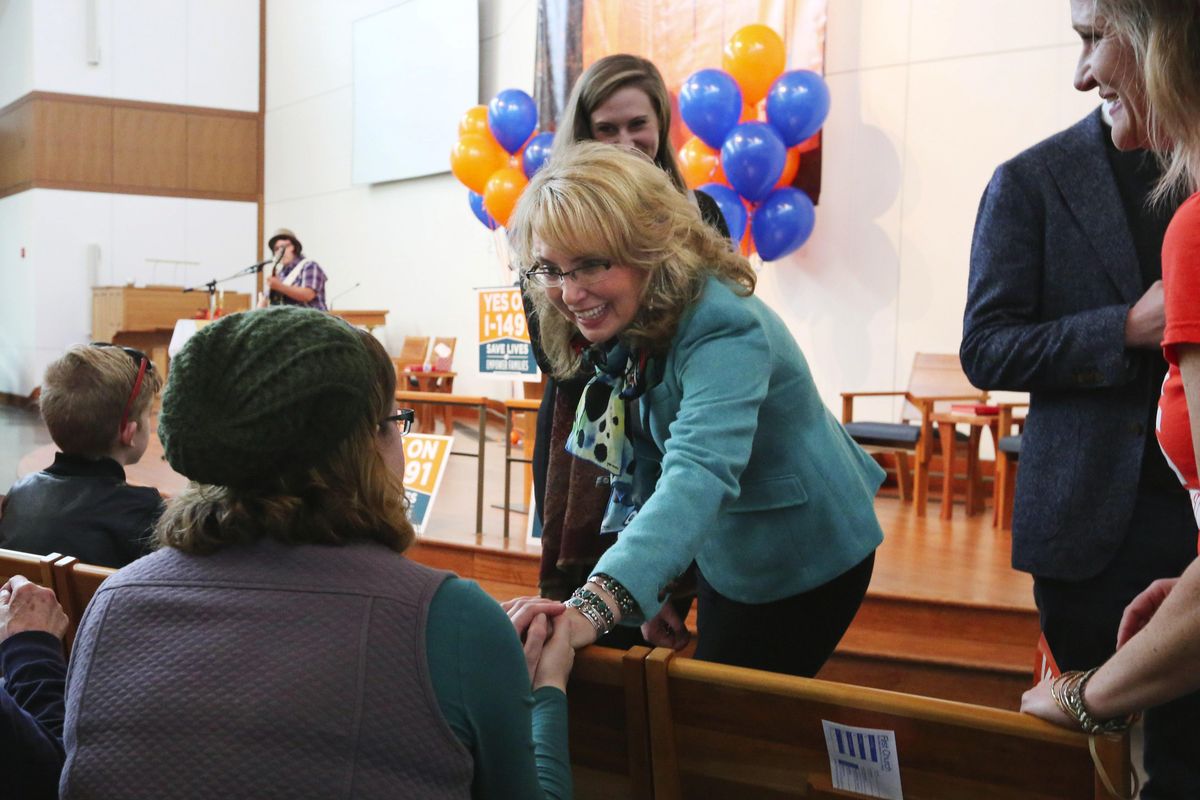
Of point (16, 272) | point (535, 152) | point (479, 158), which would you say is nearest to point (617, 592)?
point (535, 152)

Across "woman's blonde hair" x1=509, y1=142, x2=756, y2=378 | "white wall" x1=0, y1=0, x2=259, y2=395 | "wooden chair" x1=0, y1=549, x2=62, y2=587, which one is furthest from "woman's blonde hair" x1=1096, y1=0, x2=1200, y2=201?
"white wall" x1=0, y1=0, x2=259, y2=395

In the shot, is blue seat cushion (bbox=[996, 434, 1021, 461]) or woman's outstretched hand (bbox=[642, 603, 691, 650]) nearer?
woman's outstretched hand (bbox=[642, 603, 691, 650])

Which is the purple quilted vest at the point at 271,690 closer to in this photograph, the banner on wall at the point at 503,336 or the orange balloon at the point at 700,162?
the banner on wall at the point at 503,336

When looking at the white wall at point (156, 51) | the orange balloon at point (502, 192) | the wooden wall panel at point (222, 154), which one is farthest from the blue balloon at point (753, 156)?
the white wall at point (156, 51)

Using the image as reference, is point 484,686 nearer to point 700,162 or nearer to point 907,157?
point 700,162

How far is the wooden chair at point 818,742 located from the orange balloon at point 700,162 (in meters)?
4.85

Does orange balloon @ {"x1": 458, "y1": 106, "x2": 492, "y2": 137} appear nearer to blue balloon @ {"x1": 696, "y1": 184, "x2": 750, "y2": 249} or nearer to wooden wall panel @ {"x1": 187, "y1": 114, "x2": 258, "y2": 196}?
blue balloon @ {"x1": 696, "y1": 184, "x2": 750, "y2": 249}

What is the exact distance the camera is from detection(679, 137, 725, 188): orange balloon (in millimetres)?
5699

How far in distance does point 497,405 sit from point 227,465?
3979 millimetres

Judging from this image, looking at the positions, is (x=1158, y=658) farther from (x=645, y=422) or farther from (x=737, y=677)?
(x=645, y=422)

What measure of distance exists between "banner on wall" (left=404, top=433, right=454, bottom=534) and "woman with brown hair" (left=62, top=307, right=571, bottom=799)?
10.4 feet

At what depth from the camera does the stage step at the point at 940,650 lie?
3.05m

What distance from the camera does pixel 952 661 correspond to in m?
3.08

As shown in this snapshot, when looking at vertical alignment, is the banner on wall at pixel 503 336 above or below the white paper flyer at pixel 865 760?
above
